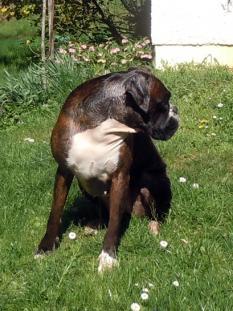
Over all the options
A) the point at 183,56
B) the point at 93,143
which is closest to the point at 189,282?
the point at 93,143

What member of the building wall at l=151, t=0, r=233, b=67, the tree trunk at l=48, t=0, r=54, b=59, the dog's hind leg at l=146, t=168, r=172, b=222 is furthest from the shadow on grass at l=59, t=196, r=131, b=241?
the building wall at l=151, t=0, r=233, b=67

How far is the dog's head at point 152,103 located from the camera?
13.2 feet

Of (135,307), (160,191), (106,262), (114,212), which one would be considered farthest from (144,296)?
(160,191)

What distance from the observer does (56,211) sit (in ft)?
14.8

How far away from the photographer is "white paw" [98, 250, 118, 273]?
4.13 meters

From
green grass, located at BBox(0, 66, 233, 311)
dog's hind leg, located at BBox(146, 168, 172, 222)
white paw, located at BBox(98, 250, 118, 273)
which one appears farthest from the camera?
dog's hind leg, located at BBox(146, 168, 172, 222)

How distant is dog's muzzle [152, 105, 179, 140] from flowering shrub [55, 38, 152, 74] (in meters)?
4.65

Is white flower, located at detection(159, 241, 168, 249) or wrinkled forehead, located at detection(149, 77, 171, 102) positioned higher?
wrinkled forehead, located at detection(149, 77, 171, 102)

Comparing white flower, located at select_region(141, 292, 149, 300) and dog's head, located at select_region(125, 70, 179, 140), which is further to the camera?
dog's head, located at select_region(125, 70, 179, 140)

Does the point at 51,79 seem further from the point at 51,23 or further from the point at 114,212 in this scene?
the point at 114,212

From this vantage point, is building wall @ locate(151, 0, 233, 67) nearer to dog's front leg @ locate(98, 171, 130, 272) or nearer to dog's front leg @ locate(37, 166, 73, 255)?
dog's front leg @ locate(37, 166, 73, 255)

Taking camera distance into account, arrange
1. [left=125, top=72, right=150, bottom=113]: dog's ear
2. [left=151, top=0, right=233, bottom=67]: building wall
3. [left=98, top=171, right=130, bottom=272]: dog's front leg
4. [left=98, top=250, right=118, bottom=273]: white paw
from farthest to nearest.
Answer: [left=151, top=0, right=233, bottom=67]: building wall, [left=98, top=171, right=130, bottom=272]: dog's front leg, [left=98, top=250, right=118, bottom=273]: white paw, [left=125, top=72, right=150, bottom=113]: dog's ear

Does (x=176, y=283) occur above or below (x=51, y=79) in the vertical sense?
above

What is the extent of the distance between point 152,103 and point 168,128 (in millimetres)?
220
